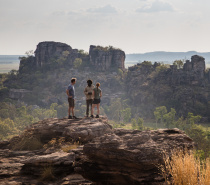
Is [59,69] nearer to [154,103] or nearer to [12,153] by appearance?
[154,103]

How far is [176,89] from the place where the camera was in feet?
376

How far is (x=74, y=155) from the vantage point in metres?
11.1

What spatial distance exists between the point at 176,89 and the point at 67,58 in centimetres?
8799

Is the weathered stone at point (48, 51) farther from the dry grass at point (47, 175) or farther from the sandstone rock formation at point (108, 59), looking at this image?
the dry grass at point (47, 175)

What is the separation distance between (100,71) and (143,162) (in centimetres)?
15367

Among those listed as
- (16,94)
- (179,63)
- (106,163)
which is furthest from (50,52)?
(106,163)

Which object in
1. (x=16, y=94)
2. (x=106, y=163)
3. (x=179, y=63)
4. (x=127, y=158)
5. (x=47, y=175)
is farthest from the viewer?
(x=16, y=94)

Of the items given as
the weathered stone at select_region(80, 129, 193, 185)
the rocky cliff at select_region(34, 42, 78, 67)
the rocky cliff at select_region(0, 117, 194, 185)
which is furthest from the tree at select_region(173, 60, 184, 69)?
the weathered stone at select_region(80, 129, 193, 185)

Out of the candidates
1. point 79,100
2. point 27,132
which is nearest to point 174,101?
point 79,100

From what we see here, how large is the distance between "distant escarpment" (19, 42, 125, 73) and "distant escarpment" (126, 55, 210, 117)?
35.2 metres

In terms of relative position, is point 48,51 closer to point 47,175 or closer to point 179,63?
point 179,63

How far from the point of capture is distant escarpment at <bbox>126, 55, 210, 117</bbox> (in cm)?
10644

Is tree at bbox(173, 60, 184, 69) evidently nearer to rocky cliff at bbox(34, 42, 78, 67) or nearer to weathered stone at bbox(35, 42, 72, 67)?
rocky cliff at bbox(34, 42, 78, 67)

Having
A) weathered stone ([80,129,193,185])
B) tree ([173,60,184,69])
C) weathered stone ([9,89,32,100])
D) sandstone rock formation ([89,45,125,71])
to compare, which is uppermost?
sandstone rock formation ([89,45,125,71])
